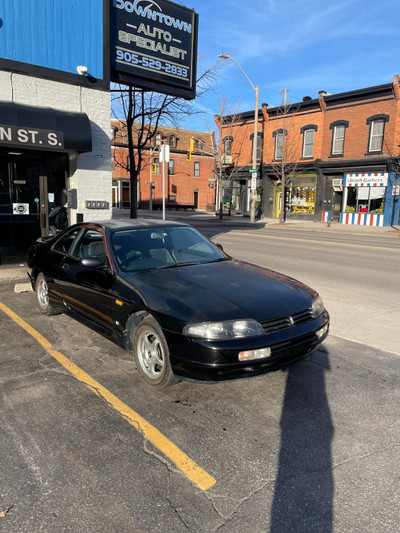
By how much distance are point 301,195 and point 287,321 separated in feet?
98.9

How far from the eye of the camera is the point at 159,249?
4.83 metres

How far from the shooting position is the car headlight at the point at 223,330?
3336mm

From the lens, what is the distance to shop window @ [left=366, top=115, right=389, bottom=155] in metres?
26.1

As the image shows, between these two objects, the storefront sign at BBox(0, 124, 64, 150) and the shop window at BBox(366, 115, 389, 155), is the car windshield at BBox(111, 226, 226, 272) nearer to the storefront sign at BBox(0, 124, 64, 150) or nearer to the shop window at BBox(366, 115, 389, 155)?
the storefront sign at BBox(0, 124, 64, 150)

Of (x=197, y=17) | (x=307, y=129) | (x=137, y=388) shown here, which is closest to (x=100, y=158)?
(x=197, y=17)

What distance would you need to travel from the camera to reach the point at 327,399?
372 centimetres

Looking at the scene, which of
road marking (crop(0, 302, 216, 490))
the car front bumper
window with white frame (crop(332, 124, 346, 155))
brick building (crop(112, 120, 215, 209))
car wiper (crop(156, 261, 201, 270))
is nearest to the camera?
road marking (crop(0, 302, 216, 490))

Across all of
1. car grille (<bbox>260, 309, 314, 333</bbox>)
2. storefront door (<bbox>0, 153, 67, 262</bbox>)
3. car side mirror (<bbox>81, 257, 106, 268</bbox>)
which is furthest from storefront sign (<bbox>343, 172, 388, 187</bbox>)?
car side mirror (<bbox>81, 257, 106, 268</bbox>)

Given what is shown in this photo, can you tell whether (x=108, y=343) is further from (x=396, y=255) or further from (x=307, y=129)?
(x=307, y=129)

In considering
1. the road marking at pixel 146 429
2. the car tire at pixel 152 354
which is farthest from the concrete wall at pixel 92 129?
the car tire at pixel 152 354

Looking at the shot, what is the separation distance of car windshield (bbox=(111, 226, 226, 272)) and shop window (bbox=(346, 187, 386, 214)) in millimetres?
24448

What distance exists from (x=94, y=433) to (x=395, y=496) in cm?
212

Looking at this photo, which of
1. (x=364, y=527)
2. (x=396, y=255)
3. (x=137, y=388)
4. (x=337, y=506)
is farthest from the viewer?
(x=396, y=255)

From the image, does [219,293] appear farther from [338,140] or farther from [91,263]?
[338,140]
